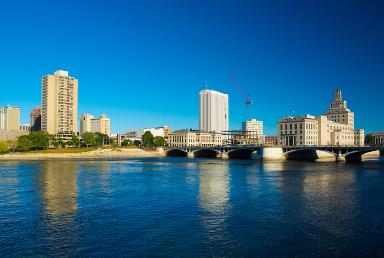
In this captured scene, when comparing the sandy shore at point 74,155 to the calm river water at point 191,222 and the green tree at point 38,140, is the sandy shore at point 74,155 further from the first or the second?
the calm river water at point 191,222

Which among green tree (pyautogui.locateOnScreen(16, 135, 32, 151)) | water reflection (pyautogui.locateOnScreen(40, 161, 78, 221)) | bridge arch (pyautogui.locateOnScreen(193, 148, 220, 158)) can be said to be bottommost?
bridge arch (pyautogui.locateOnScreen(193, 148, 220, 158))

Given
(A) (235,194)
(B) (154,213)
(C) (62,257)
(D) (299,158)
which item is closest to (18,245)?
(C) (62,257)

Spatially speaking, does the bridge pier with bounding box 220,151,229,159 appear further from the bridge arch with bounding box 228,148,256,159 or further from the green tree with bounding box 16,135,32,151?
the green tree with bounding box 16,135,32,151

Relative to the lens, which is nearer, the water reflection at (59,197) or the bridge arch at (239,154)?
the water reflection at (59,197)

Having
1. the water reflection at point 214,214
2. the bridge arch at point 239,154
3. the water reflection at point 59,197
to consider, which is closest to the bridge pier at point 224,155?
the bridge arch at point 239,154

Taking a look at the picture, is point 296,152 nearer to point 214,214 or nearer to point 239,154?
point 239,154

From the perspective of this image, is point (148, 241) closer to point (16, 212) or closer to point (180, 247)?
point (180, 247)

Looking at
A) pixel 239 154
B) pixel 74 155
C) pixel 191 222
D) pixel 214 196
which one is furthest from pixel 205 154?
pixel 191 222

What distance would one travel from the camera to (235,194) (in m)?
48.7

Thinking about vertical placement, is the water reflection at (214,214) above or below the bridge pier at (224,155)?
above

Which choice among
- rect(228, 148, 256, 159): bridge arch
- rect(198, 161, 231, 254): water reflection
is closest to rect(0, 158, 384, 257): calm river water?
rect(198, 161, 231, 254): water reflection

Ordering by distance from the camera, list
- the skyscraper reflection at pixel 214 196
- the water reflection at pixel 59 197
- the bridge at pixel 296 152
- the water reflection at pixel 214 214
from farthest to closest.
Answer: the bridge at pixel 296 152 < the skyscraper reflection at pixel 214 196 < the water reflection at pixel 59 197 < the water reflection at pixel 214 214

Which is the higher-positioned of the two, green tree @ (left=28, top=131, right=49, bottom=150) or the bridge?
green tree @ (left=28, top=131, right=49, bottom=150)

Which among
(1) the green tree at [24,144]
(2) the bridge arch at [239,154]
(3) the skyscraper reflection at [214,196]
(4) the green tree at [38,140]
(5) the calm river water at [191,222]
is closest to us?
(5) the calm river water at [191,222]
